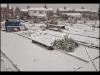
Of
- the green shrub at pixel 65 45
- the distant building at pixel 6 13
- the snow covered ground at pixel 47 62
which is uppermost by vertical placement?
the distant building at pixel 6 13

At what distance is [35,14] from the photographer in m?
47.9

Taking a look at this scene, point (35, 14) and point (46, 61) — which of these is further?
point (35, 14)

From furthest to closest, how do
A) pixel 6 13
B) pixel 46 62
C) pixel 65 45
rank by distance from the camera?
pixel 6 13 < pixel 65 45 < pixel 46 62

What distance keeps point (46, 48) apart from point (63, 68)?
322 centimetres

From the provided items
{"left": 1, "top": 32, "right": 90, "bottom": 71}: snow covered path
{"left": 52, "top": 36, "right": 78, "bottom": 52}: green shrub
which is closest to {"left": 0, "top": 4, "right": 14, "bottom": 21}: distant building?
{"left": 52, "top": 36, "right": 78, "bottom": 52}: green shrub

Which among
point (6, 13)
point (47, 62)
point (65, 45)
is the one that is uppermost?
point (6, 13)

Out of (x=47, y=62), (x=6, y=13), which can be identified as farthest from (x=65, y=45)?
(x=6, y=13)

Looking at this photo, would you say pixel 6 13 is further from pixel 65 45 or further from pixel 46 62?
pixel 46 62

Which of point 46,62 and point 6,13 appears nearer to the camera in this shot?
point 46,62

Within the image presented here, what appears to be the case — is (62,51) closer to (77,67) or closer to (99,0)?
(77,67)

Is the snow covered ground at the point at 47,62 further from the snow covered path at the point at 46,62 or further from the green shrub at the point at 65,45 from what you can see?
the green shrub at the point at 65,45

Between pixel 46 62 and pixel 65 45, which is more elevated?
pixel 65 45

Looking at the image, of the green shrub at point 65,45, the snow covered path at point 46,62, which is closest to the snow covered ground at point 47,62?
the snow covered path at point 46,62

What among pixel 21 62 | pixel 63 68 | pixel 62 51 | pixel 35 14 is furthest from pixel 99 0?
pixel 35 14
